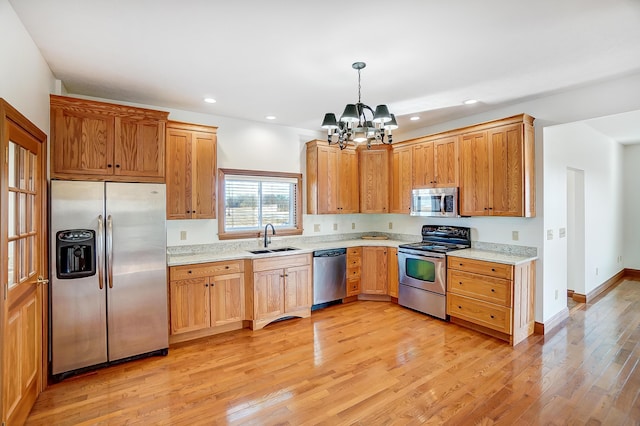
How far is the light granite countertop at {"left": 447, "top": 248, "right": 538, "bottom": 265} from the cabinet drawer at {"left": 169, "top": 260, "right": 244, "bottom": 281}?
271cm

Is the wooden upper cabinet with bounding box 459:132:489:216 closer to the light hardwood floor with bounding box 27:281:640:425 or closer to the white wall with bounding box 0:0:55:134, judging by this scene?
the light hardwood floor with bounding box 27:281:640:425

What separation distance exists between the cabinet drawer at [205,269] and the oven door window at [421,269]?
7.67ft

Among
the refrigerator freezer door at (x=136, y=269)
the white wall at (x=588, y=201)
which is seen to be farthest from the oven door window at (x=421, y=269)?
the refrigerator freezer door at (x=136, y=269)

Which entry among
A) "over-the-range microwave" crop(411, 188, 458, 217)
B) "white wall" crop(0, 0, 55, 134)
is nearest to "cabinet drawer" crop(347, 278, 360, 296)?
"over-the-range microwave" crop(411, 188, 458, 217)

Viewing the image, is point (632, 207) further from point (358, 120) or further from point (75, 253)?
point (75, 253)

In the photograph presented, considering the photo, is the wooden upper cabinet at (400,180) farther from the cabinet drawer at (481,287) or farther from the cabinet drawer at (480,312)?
the cabinet drawer at (480,312)

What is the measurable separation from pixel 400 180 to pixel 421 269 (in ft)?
4.78

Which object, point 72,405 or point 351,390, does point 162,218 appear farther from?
point 351,390

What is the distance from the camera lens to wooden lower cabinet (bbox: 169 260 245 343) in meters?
3.48

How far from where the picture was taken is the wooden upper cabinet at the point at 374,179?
519 cm

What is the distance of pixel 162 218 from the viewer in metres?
3.23

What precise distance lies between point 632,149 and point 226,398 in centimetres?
821

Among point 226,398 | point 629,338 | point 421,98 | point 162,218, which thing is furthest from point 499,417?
point 162,218

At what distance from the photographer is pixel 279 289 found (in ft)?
13.5
